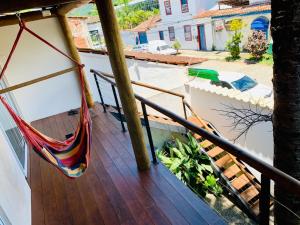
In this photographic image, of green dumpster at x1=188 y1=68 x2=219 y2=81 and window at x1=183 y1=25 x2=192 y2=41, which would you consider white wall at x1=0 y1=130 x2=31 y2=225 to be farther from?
window at x1=183 y1=25 x2=192 y2=41

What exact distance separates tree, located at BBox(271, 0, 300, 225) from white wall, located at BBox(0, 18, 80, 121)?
411cm

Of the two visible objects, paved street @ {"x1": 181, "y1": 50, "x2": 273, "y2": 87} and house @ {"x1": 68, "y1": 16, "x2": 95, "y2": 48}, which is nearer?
house @ {"x1": 68, "y1": 16, "x2": 95, "y2": 48}

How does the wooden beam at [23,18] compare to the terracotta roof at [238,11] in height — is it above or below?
above

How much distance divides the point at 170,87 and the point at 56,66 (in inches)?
116

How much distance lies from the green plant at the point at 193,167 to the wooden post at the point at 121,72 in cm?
169

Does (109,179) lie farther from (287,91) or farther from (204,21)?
(204,21)

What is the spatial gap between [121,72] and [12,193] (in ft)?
4.66

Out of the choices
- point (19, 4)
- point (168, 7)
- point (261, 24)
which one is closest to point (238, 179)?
point (19, 4)

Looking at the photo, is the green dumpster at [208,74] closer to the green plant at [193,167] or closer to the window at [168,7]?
the green plant at [193,167]

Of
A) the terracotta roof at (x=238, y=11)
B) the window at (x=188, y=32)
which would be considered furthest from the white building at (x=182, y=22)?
the terracotta roof at (x=238, y=11)

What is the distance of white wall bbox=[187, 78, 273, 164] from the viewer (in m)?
4.88

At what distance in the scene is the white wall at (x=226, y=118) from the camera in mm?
4875

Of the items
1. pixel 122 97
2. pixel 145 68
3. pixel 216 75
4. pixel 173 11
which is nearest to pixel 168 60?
pixel 145 68

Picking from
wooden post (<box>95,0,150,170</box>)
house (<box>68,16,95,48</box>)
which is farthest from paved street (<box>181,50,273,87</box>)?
wooden post (<box>95,0,150,170</box>)
